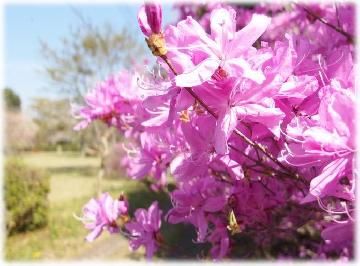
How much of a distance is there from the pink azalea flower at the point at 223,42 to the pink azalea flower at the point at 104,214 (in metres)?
1.48

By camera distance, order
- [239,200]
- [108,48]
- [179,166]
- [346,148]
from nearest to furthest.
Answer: [346,148], [179,166], [239,200], [108,48]

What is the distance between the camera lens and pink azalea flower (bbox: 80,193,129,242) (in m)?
2.53

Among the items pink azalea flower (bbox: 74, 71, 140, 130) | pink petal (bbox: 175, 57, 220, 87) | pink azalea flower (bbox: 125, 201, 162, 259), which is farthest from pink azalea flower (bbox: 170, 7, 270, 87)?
pink azalea flower (bbox: 74, 71, 140, 130)

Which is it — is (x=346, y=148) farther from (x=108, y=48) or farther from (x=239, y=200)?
(x=108, y=48)

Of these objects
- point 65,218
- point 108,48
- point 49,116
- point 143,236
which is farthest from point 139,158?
point 49,116

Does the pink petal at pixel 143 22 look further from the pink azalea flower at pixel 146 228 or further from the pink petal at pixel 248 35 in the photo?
the pink azalea flower at pixel 146 228

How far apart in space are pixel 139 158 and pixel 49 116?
36.2 meters

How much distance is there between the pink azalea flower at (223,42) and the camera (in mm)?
1178

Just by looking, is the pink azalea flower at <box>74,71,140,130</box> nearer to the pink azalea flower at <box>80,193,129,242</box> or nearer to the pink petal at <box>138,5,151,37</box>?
the pink azalea flower at <box>80,193,129,242</box>

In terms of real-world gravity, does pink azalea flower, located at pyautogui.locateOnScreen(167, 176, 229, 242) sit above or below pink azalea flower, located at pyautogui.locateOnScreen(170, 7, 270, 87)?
below

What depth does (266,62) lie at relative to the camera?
1318 mm

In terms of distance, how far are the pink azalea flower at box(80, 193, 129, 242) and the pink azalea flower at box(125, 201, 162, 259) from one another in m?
0.16

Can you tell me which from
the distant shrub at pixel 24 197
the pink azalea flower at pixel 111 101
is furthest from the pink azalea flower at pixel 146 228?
the distant shrub at pixel 24 197

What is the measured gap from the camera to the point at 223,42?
1.23 m
